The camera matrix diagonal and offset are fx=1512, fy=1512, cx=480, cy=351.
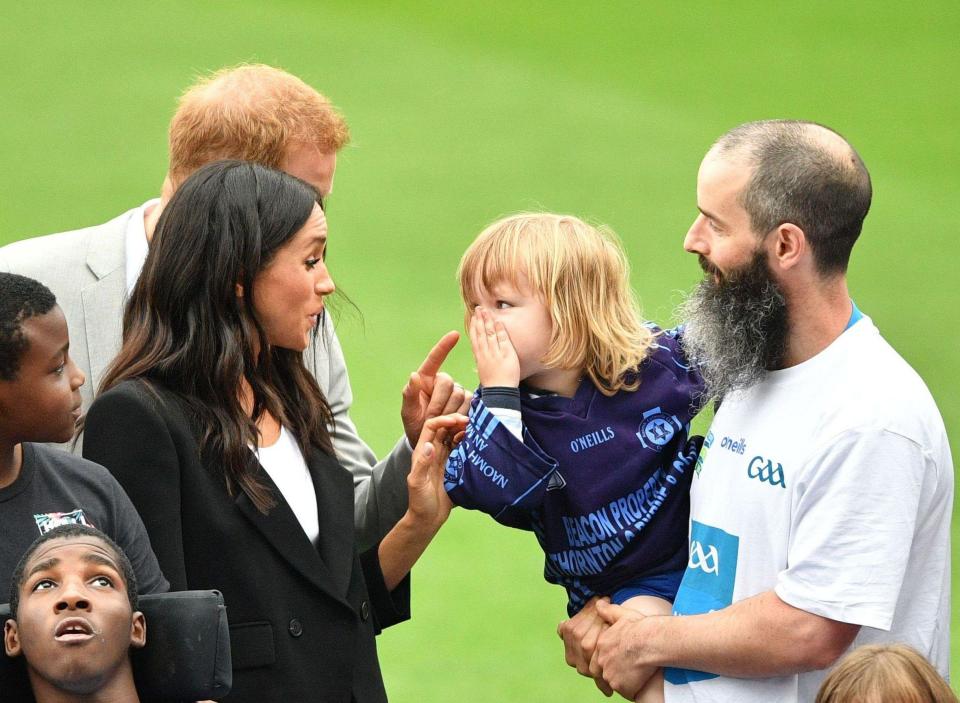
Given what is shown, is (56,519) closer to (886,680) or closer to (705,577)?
(705,577)

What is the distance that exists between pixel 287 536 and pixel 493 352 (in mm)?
515

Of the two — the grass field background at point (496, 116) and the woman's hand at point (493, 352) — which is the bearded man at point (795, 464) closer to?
the woman's hand at point (493, 352)

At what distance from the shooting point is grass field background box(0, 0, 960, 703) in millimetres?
7348

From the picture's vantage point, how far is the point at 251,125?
332 centimetres

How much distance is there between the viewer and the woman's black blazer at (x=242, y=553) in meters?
2.51

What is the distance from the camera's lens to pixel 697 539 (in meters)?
2.70

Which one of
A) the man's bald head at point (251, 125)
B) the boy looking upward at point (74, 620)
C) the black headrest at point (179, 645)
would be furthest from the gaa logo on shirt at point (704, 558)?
the man's bald head at point (251, 125)

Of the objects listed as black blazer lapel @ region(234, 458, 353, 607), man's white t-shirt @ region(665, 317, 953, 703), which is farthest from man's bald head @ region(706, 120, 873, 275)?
black blazer lapel @ region(234, 458, 353, 607)

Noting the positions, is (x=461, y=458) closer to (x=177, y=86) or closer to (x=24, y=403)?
(x=24, y=403)

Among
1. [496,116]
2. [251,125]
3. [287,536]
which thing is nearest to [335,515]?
[287,536]

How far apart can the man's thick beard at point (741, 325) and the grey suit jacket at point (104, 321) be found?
0.77 m

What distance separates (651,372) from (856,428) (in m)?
0.51

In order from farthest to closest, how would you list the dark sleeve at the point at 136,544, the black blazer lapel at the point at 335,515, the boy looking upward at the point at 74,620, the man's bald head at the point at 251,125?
the man's bald head at the point at 251,125
the black blazer lapel at the point at 335,515
the dark sleeve at the point at 136,544
the boy looking upward at the point at 74,620

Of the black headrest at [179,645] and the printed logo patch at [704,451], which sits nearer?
the black headrest at [179,645]
